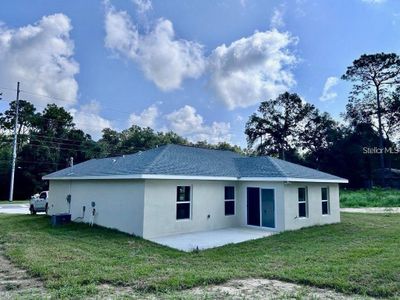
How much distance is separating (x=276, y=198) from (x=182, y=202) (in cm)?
392

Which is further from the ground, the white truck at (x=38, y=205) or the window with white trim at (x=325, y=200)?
the window with white trim at (x=325, y=200)

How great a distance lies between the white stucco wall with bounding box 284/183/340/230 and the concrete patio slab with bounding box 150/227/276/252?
3.95 feet

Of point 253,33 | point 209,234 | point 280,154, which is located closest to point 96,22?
point 253,33

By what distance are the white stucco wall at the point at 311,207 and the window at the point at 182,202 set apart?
3.99 meters

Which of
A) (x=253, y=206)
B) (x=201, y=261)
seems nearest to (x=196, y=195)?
(x=253, y=206)

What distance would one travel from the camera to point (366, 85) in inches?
1751

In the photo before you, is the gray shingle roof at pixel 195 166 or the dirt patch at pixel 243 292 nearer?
the dirt patch at pixel 243 292

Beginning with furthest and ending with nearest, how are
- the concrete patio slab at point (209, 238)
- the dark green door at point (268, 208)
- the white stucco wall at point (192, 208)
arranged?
the dark green door at point (268, 208), the white stucco wall at point (192, 208), the concrete patio slab at point (209, 238)

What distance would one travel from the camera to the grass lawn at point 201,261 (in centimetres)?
552

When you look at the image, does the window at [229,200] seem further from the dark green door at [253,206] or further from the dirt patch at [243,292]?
the dirt patch at [243,292]

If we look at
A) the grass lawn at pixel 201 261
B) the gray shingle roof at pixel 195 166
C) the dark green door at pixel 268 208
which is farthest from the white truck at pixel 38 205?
the dark green door at pixel 268 208

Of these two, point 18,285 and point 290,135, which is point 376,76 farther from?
point 18,285

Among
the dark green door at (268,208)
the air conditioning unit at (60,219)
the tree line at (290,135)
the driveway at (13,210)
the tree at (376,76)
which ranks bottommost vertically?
the driveway at (13,210)

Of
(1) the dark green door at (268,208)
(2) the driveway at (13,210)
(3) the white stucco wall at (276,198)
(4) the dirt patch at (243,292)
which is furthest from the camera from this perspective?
(2) the driveway at (13,210)
